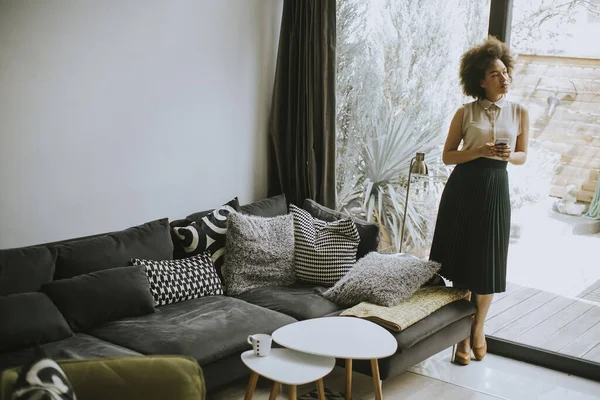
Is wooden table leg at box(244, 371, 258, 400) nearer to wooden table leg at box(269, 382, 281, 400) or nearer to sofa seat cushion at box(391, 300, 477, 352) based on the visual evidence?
wooden table leg at box(269, 382, 281, 400)

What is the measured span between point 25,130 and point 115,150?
51cm

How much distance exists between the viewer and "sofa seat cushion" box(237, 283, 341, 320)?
341 cm

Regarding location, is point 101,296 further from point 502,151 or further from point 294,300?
point 502,151

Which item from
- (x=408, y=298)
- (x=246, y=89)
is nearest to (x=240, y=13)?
(x=246, y=89)

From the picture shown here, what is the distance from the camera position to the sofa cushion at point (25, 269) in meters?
2.80

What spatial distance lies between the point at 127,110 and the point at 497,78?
1.97 m

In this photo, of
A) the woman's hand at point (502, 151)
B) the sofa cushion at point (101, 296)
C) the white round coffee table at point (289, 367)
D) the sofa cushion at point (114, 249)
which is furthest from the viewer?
the woman's hand at point (502, 151)

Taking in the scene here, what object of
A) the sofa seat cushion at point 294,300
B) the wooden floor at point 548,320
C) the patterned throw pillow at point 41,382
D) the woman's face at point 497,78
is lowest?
the wooden floor at point 548,320

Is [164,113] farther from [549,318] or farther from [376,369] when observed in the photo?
[549,318]

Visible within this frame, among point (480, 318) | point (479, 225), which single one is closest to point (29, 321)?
point (479, 225)

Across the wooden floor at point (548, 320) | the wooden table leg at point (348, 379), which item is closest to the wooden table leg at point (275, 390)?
the wooden table leg at point (348, 379)

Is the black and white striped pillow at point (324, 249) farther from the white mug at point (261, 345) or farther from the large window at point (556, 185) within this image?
the white mug at point (261, 345)

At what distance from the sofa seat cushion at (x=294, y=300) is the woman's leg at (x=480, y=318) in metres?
0.80

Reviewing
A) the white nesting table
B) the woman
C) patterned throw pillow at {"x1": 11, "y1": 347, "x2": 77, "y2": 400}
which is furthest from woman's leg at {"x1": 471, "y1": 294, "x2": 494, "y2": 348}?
patterned throw pillow at {"x1": 11, "y1": 347, "x2": 77, "y2": 400}
